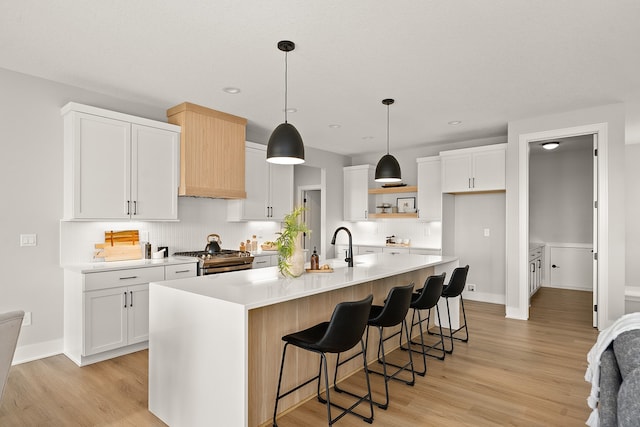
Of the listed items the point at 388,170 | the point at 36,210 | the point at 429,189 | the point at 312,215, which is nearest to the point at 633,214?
the point at 429,189

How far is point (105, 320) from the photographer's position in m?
3.55

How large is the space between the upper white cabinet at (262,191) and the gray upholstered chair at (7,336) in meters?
3.69

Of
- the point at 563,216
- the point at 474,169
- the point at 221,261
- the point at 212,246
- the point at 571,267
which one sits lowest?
the point at 571,267

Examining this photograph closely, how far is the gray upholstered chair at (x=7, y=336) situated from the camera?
1523mm

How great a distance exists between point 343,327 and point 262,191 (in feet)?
11.8

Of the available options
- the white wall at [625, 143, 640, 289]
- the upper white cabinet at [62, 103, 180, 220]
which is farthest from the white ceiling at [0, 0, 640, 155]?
the white wall at [625, 143, 640, 289]

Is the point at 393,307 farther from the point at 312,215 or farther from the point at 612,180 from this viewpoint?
the point at 312,215

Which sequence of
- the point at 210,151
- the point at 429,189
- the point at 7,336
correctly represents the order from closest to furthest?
the point at 7,336 → the point at 210,151 → the point at 429,189

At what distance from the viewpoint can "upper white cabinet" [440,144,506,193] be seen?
549cm

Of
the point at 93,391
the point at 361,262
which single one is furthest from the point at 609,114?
the point at 93,391

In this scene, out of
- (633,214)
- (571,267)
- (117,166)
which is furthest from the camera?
(571,267)

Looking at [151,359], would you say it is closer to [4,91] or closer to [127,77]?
[127,77]

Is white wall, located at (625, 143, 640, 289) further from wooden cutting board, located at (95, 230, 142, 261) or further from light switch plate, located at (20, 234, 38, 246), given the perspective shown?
light switch plate, located at (20, 234, 38, 246)

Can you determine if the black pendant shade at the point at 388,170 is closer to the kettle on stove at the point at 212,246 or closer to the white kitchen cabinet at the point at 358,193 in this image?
the kettle on stove at the point at 212,246
